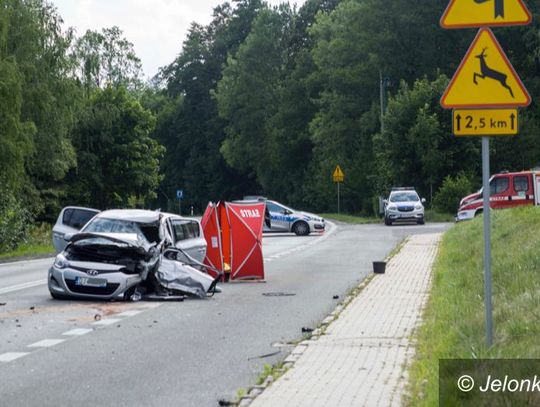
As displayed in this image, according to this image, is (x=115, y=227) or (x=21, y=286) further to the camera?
(x=21, y=286)

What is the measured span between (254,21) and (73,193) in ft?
110

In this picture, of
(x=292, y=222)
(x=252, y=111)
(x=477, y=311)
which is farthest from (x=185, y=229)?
(x=252, y=111)

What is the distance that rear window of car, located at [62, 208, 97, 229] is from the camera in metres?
27.8

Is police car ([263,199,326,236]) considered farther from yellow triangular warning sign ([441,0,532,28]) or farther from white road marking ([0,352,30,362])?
yellow triangular warning sign ([441,0,532,28])

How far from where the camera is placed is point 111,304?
17.7 metres

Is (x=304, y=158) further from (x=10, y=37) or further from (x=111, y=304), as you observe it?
(x=111, y=304)

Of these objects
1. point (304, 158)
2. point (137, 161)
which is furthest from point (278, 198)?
point (137, 161)

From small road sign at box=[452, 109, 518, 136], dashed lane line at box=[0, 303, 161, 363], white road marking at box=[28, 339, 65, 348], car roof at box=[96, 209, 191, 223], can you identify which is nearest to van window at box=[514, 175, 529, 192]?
car roof at box=[96, 209, 191, 223]

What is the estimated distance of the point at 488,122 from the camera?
9.72 m

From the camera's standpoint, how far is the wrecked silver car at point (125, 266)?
59.2ft

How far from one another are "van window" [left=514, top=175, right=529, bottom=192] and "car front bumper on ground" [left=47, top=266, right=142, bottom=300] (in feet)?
85.5

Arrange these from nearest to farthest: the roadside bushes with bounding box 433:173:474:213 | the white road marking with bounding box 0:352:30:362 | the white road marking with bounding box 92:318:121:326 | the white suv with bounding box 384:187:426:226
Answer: the white road marking with bounding box 0:352:30:362, the white road marking with bounding box 92:318:121:326, the white suv with bounding box 384:187:426:226, the roadside bushes with bounding box 433:173:474:213

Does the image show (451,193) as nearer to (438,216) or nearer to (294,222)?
(438,216)

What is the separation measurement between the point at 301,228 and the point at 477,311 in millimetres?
34938
